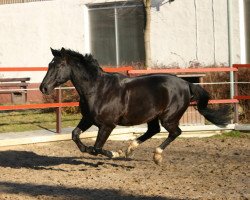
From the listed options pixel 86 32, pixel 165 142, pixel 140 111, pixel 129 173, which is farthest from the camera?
pixel 86 32

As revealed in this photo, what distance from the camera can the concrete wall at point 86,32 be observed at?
2038 cm

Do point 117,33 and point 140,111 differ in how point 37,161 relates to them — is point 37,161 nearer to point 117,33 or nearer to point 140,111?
point 140,111

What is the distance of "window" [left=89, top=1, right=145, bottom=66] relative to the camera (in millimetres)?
22484

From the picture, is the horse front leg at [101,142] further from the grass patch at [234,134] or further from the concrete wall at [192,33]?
the concrete wall at [192,33]

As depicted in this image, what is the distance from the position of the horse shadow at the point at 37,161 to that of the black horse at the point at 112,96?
765mm

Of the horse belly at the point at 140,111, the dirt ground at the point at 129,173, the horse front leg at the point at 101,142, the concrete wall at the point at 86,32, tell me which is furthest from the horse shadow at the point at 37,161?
the concrete wall at the point at 86,32

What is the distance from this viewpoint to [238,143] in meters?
12.8

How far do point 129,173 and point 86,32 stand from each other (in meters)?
14.8

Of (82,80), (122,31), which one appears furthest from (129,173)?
(122,31)

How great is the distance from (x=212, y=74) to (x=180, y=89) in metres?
6.65

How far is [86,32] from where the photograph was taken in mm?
23719

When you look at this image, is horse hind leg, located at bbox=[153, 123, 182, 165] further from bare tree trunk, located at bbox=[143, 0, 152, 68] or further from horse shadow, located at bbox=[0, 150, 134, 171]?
bare tree trunk, located at bbox=[143, 0, 152, 68]

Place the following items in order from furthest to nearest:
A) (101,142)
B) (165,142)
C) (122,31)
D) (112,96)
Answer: (122,31) → (165,142) → (112,96) → (101,142)

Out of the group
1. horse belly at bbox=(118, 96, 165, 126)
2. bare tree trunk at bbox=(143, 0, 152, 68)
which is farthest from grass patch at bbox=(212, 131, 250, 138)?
bare tree trunk at bbox=(143, 0, 152, 68)
